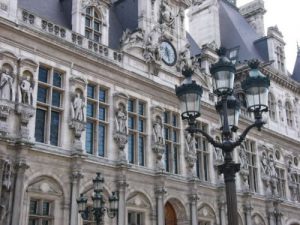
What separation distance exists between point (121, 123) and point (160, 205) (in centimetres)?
403

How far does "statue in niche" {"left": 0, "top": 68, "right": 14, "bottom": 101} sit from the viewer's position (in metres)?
17.0

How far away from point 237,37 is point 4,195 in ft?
78.7

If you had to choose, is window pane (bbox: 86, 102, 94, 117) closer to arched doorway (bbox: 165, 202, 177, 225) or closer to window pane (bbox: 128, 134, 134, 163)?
window pane (bbox: 128, 134, 134, 163)

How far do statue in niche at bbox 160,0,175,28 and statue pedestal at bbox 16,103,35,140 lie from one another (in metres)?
10.7

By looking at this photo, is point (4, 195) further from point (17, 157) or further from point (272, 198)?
point (272, 198)

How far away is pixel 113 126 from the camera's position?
818 inches

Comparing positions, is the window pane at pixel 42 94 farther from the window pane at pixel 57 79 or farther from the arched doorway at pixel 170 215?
the arched doorway at pixel 170 215

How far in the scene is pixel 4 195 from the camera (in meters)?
16.1

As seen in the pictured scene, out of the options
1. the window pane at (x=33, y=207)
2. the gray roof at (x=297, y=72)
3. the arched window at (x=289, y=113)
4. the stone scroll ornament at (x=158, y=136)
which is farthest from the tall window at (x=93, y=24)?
the gray roof at (x=297, y=72)

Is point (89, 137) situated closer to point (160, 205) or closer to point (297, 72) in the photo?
point (160, 205)

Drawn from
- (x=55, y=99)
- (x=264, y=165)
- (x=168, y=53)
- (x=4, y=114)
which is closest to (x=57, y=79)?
(x=55, y=99)

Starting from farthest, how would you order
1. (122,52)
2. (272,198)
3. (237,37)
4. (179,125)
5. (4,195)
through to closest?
1. (237,37)
2. (272,198)
3. (179,125)
4. (122,52)
5. (4,195)

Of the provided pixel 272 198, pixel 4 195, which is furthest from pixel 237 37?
pixel 4 195

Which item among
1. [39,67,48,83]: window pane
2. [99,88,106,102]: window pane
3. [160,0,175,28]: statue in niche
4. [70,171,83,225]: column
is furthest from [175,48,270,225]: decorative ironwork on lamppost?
[160,0,175,28]: statue in niche
